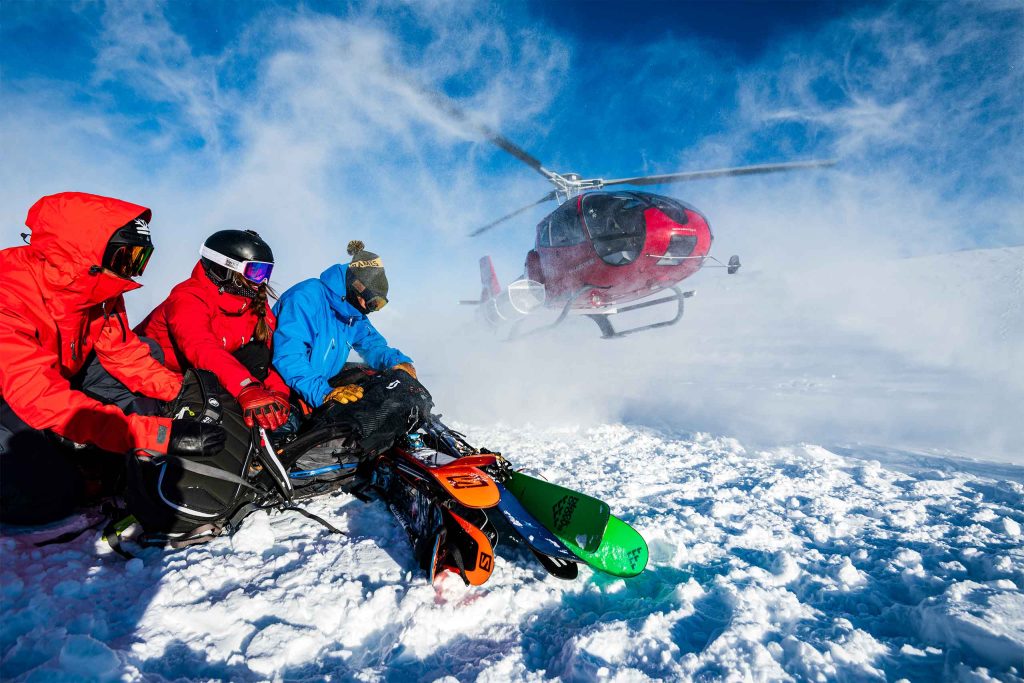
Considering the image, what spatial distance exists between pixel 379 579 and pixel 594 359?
13.5m

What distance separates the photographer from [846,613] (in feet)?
6.31

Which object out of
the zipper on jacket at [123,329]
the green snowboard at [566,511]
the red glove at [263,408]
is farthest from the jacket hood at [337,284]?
the green snowboard at [566,511]

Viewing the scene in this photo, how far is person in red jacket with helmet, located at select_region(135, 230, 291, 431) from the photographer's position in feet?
10.0

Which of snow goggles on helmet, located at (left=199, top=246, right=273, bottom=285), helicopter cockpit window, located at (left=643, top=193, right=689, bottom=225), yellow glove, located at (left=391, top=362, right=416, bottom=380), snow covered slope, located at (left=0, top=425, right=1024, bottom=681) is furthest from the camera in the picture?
helicopter cockpit window, located at (left=643, top=193, right=689, bottom=225)

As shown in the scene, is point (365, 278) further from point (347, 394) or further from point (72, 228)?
point (72, 228)

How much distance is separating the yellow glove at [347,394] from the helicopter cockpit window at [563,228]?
6.32 m

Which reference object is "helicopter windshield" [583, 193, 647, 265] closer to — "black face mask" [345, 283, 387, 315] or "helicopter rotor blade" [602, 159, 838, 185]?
"helicopter rotor blade" [602, 159, 838, 185]

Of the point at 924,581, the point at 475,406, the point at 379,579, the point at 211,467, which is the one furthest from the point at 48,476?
the point at 475,406

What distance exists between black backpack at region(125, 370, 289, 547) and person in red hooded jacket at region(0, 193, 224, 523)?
0.45 feet

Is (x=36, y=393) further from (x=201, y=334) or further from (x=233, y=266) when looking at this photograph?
(x=233, y=266)

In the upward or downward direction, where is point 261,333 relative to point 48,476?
upward

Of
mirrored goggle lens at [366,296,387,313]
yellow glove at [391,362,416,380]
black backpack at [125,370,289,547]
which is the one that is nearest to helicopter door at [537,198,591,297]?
yellow glove at [391,362,416,380]

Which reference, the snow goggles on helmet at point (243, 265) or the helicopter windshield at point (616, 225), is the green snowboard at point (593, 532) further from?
the helicopter windshield at point (616, 225)

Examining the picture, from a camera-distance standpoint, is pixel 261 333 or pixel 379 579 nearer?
pixel 379 579
